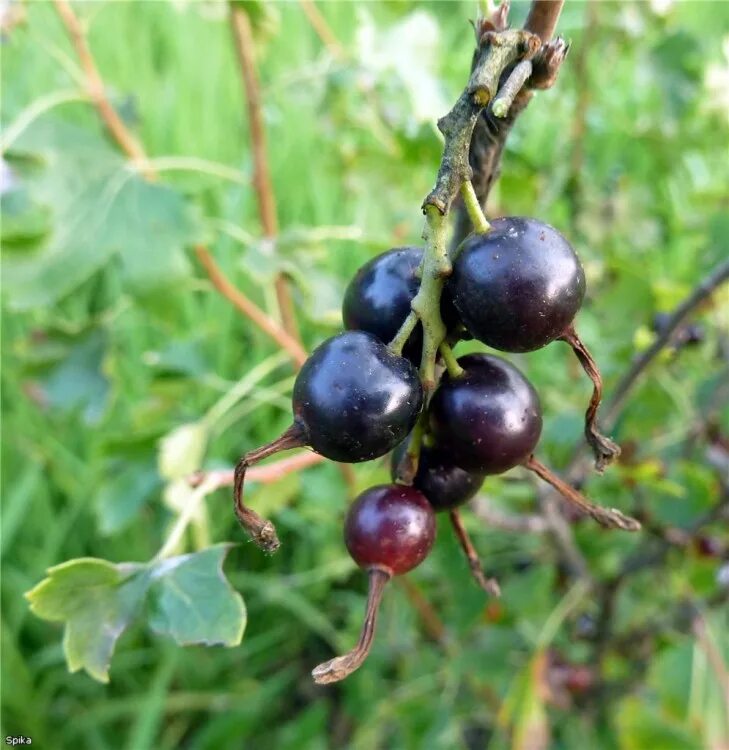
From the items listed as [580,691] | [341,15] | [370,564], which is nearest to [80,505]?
[580,691]

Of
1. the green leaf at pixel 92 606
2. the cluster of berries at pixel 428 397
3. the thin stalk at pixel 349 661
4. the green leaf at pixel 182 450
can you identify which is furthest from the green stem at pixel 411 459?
the green leaf at pixel 182 450

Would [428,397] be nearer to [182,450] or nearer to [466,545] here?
[466,545]

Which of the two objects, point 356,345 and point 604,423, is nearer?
point 356,345

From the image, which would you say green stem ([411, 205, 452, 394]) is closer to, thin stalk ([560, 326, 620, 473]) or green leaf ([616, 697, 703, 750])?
thin stalk ([560, 326, 620, 473])

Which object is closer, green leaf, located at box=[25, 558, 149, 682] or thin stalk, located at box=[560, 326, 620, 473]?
thin stalk, located at box=[560, 326, 620, 473]

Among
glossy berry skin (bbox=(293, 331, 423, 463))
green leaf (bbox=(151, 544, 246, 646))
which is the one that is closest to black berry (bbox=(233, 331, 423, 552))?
glossy berry skin (bbox=(293, 331, 423, 463))

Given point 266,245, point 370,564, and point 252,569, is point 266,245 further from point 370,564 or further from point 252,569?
point 252,569

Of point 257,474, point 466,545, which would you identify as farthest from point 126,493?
point 466,545
